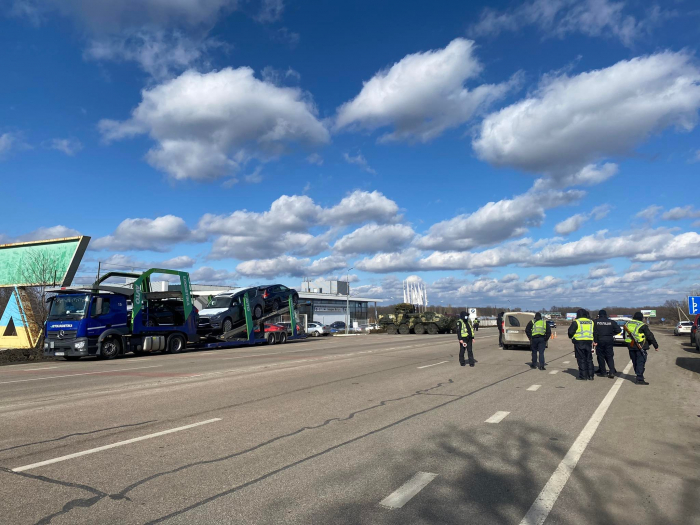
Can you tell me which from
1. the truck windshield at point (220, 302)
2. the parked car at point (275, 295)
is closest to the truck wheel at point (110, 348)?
the truck windshield at point (220, 302)

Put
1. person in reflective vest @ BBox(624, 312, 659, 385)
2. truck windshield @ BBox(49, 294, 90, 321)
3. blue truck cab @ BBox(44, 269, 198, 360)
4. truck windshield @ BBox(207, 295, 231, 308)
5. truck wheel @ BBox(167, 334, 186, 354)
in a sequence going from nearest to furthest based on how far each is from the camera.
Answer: person in reflective vest @ BBox(624, 312, 659, 385) < blue truck cab @ BBox(44, 269, 198, 360) < truck windshield @ BBox(49, 294, 90, 321) < truck wheel @ BBox(167, 334, 186, 354) < truck windshield @ BBox(207, 295, 231, 308)

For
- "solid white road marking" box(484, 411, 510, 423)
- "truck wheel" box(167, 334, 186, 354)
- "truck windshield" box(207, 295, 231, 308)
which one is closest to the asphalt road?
"solid white road marking" box(484, 411, 510, 423)

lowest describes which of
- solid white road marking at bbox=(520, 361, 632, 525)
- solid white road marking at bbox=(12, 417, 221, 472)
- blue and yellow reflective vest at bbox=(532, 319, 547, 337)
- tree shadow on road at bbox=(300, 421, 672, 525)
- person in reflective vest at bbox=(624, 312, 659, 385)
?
solid white road marking at bbox=(520, 361, 632, 525)

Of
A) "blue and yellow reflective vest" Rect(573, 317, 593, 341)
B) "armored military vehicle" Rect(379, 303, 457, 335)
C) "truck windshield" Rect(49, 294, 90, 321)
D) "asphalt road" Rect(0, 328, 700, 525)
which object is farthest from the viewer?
"armored military vehicle" Rect(379, 303, 457, 335)

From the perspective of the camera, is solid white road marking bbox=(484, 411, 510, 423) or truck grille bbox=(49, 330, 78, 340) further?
truck grille bbox=(49, 330, 78, 340)

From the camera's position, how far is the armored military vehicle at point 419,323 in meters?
44.5

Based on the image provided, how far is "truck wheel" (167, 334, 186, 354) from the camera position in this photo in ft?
79.5

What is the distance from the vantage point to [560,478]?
516 cm

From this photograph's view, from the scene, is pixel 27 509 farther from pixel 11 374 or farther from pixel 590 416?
pixel 11 374

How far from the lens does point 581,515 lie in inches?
168

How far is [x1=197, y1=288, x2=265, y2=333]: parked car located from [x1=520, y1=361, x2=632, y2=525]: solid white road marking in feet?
69.5

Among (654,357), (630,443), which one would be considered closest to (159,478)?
(630,443)

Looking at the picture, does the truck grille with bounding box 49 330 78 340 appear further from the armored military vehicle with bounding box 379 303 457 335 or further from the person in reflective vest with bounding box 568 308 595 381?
the armored military vehicle with bounding box 379 303 457 335

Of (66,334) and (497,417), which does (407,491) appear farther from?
(66,334)
